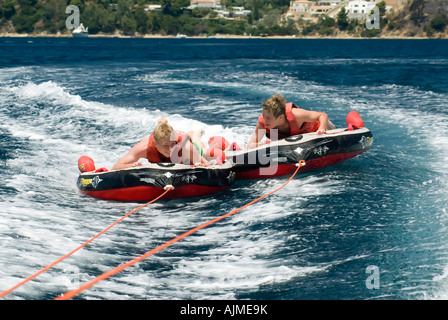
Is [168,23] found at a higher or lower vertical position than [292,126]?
higher

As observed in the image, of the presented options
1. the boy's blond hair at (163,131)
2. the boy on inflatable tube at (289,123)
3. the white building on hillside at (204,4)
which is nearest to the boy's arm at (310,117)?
the boy on inflatable tube at (289,123)

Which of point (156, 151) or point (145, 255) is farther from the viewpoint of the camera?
point (156, 151)

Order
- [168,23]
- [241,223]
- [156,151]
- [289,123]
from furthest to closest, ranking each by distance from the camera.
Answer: [168,23], [289,123], [156,151], [241,223]

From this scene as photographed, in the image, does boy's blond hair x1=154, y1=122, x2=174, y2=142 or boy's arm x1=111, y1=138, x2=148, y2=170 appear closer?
boy's blond hair x1=154, y1=122, x2=174, y2=142

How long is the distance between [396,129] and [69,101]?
346 inches

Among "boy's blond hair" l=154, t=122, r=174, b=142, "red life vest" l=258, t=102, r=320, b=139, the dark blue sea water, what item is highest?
"boy's blond hair" l=154, t=122, r=174, b=142

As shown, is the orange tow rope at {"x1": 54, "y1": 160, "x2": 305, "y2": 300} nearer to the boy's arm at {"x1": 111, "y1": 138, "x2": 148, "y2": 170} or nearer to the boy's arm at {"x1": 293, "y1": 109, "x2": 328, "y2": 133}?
the boy's arm at {"x1": 293, "y1": 109, "x2": 328, "y2": 133}

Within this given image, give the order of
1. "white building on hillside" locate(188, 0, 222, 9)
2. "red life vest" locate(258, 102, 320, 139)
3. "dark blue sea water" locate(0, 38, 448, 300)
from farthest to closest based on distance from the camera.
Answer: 1. "white building on hillside" locate(188, 0, 222, 9)
2. "red life vest" locate(258, 102, 320, 139)
3. "dark blue sea water" locate(0, 38, 448, 300)

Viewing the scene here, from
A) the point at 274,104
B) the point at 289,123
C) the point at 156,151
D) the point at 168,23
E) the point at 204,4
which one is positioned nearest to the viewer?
the point at 156,151

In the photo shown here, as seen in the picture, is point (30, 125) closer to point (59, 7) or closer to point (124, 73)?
point (124, 73)

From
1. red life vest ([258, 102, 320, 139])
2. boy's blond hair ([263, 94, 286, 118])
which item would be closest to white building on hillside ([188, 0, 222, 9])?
red life vest ([258, 102, 320, 139])

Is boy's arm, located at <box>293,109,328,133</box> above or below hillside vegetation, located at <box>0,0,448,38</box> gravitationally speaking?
below

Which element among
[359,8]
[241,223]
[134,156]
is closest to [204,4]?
[359,8]

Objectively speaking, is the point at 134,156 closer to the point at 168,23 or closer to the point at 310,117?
the point at 310,117
